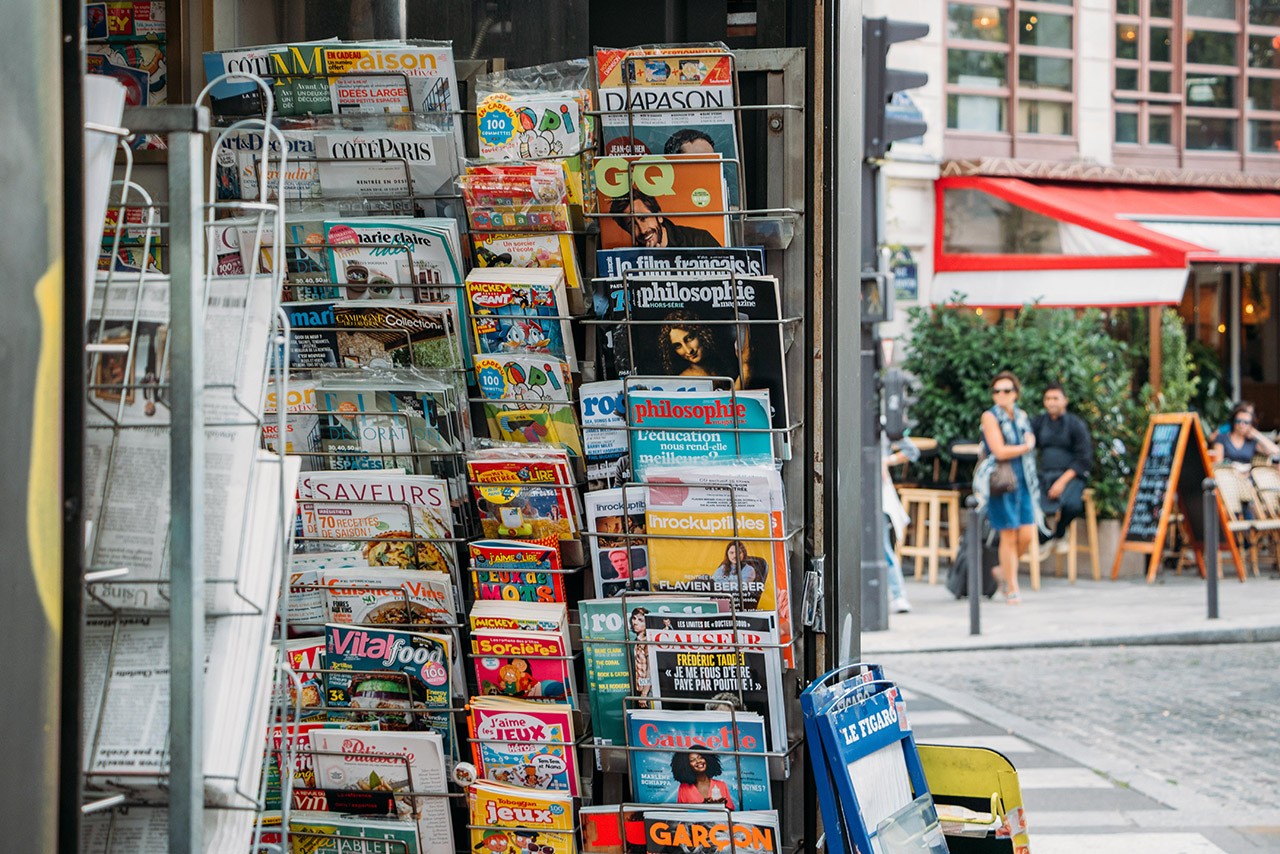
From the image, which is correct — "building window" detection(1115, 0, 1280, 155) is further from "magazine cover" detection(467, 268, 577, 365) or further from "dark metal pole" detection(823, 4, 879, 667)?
"magazine cover" detection(467, 268, 577, 365)

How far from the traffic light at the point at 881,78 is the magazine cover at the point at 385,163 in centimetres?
639

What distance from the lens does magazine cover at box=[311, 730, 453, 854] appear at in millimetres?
2564

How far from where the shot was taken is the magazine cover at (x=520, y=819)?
253cm

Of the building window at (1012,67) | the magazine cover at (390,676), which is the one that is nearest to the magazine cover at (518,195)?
the magazine cover at (390,676)

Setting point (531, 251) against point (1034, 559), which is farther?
point (1034, 559)

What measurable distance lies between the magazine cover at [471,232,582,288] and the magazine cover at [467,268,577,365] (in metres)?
0.04

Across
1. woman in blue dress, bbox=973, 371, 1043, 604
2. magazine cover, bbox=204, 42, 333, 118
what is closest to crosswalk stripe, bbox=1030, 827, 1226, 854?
magazine cover, bbox=204, 42, 333, 118

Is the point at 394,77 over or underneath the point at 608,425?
over

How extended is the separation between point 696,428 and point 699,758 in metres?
0.60

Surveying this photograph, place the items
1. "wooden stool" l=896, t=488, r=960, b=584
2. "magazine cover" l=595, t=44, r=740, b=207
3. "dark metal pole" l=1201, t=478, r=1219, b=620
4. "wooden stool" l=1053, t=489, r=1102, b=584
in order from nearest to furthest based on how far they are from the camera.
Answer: "magazine cover" l=595, t=44, r=740, b=207
"dark metal pole" l=1201, t=478, r=1219, b=620
"wooden stool" l=896, t=488, r=960, b=584
"wooden stool" l=1053, t=489, r=1102, b=584

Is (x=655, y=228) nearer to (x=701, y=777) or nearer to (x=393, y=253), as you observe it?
(x=393, y=253)

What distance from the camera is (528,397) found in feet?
8.52

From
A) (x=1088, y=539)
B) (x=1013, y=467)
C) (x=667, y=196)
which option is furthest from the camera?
(x=1088, y=539)

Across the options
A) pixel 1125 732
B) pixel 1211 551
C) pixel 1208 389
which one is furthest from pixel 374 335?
pixel 1208 389
